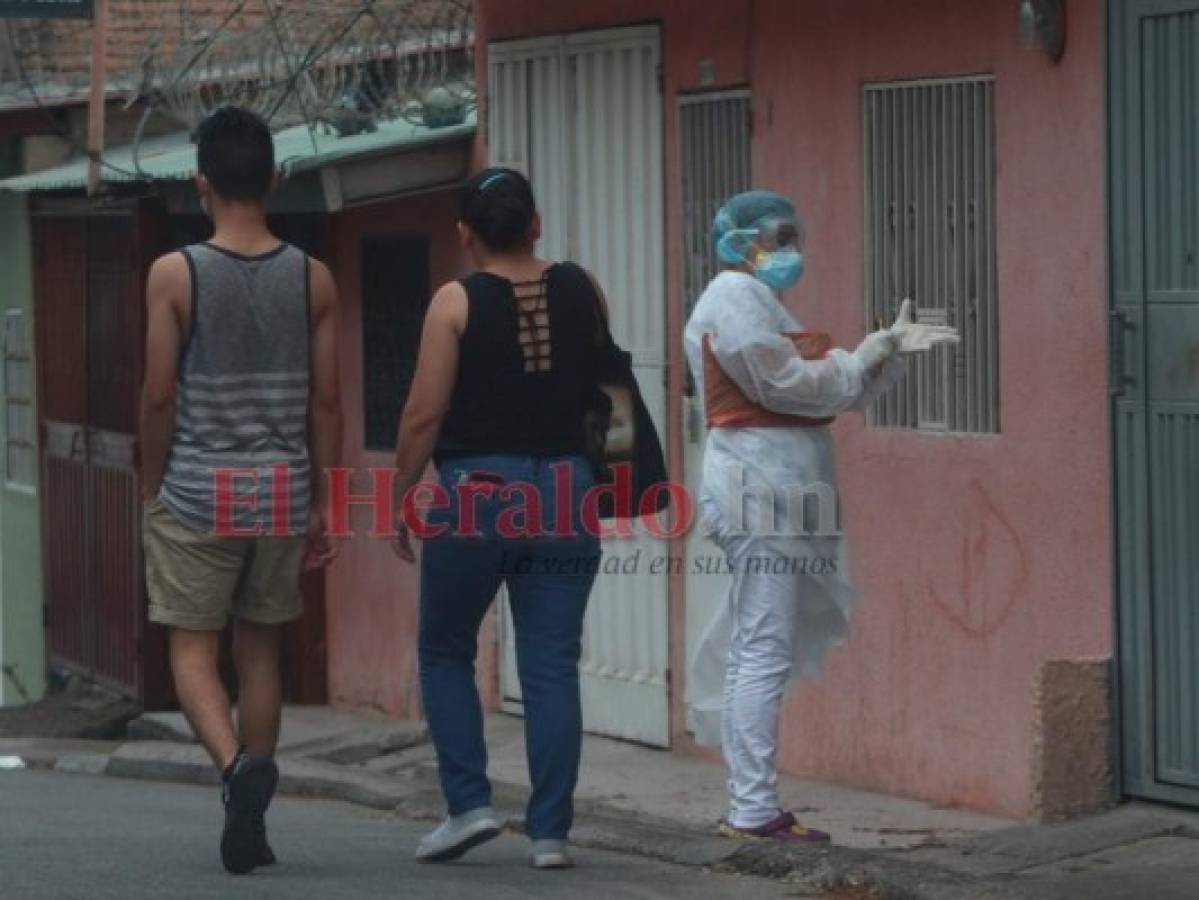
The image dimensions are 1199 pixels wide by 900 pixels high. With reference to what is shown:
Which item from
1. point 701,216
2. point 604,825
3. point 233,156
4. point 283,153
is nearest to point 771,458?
point 604,825

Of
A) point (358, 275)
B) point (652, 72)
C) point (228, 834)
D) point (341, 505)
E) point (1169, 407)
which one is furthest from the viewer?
point (358, 275)

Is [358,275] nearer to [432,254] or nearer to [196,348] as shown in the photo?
[432,254]

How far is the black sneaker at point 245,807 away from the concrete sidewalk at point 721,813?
133 cm

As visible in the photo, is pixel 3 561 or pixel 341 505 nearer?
pixel 341 505

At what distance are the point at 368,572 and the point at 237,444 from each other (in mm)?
5115

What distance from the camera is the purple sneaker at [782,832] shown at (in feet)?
25.7

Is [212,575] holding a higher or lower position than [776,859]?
higher

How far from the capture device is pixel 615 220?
1057 cm

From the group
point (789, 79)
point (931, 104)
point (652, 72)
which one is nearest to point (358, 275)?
point (652, 72)

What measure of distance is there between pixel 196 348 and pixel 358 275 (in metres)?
5.15

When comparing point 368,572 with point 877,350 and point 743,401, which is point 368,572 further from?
point 877,350

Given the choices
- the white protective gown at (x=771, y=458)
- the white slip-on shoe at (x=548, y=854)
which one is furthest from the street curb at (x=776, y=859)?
the white slip-on shoe at (x=548, y=854)

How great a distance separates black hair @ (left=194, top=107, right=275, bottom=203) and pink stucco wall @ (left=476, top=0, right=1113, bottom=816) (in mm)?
2384

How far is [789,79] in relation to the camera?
943 centimetres
